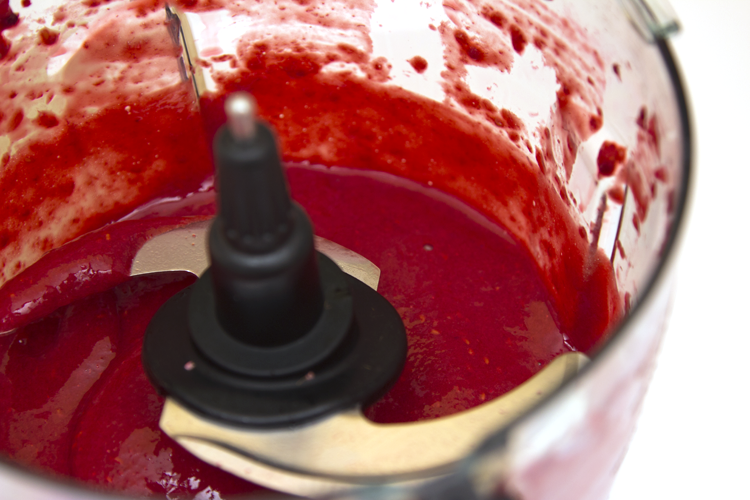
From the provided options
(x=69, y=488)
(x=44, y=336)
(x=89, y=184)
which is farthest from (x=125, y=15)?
(x=69, y=488)

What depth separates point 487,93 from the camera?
2.56 feet

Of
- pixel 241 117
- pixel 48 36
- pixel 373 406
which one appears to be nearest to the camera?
pixel 241 117

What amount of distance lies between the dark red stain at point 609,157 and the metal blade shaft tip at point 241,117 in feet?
Result: 1.15

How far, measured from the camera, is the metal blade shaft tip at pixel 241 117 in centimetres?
36

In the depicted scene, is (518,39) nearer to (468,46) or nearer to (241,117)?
(468,46)

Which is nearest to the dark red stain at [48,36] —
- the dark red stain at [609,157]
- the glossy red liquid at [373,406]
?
the glossy red liquid at [373,406]

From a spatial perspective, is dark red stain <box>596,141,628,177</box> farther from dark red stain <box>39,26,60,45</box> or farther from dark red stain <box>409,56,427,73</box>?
dark red stain <box>39,26,60,45</box>

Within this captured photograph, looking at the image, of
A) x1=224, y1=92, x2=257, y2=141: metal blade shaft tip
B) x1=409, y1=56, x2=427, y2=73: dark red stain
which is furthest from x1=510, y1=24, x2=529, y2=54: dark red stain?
x1=224, y1=92, x2=257, y2=141: metal blade shaft tip

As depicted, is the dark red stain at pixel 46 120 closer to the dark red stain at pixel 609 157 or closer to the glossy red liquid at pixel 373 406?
the glossy red liquid at pixel 373 406

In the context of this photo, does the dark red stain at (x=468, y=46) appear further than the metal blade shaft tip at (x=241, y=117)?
Yes

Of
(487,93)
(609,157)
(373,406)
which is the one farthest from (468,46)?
(373,406)

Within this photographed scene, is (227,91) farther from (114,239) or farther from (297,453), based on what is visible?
A: (297,453)

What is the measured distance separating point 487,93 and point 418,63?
86 millimetres

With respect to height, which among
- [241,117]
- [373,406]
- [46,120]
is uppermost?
[241,117]
